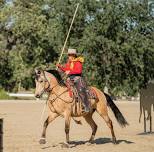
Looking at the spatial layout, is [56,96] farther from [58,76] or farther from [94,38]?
[94,38]

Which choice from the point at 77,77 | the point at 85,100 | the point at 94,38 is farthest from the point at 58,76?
the point at 94,38

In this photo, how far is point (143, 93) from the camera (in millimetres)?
19875

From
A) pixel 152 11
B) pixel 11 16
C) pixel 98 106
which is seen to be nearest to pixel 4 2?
pixel 11 16

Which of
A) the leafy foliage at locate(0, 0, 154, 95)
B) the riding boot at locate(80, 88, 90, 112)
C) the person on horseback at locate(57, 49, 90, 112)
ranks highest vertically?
the leafy foliage at locate(0, 0, 154, 95)

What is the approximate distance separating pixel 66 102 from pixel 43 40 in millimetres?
49964

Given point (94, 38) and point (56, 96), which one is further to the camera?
point (94, 38)

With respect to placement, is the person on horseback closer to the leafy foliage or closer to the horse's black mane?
the horse's black mane

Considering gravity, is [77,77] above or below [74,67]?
below

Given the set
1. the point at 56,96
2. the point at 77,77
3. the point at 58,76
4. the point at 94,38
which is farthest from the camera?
the point at 94,38

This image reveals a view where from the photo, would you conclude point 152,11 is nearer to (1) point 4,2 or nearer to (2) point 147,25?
(2) point 147,25

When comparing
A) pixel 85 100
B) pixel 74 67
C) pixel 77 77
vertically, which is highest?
pixel 74 67

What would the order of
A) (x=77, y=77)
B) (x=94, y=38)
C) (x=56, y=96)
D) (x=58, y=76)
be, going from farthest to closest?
(x=94, y=38), (x=58, y=76), (x=77, y=77), (x=56, y=96)

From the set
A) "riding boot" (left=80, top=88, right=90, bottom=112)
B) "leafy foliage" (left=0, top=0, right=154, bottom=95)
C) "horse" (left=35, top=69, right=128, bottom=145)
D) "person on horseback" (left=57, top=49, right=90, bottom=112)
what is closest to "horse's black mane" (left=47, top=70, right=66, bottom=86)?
"horse" (left=35, top=69, right=128, bottom=145)

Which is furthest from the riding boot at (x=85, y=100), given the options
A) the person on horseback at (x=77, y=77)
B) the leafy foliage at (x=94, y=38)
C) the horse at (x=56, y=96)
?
the leafy foliage at (x=94, y=38)
